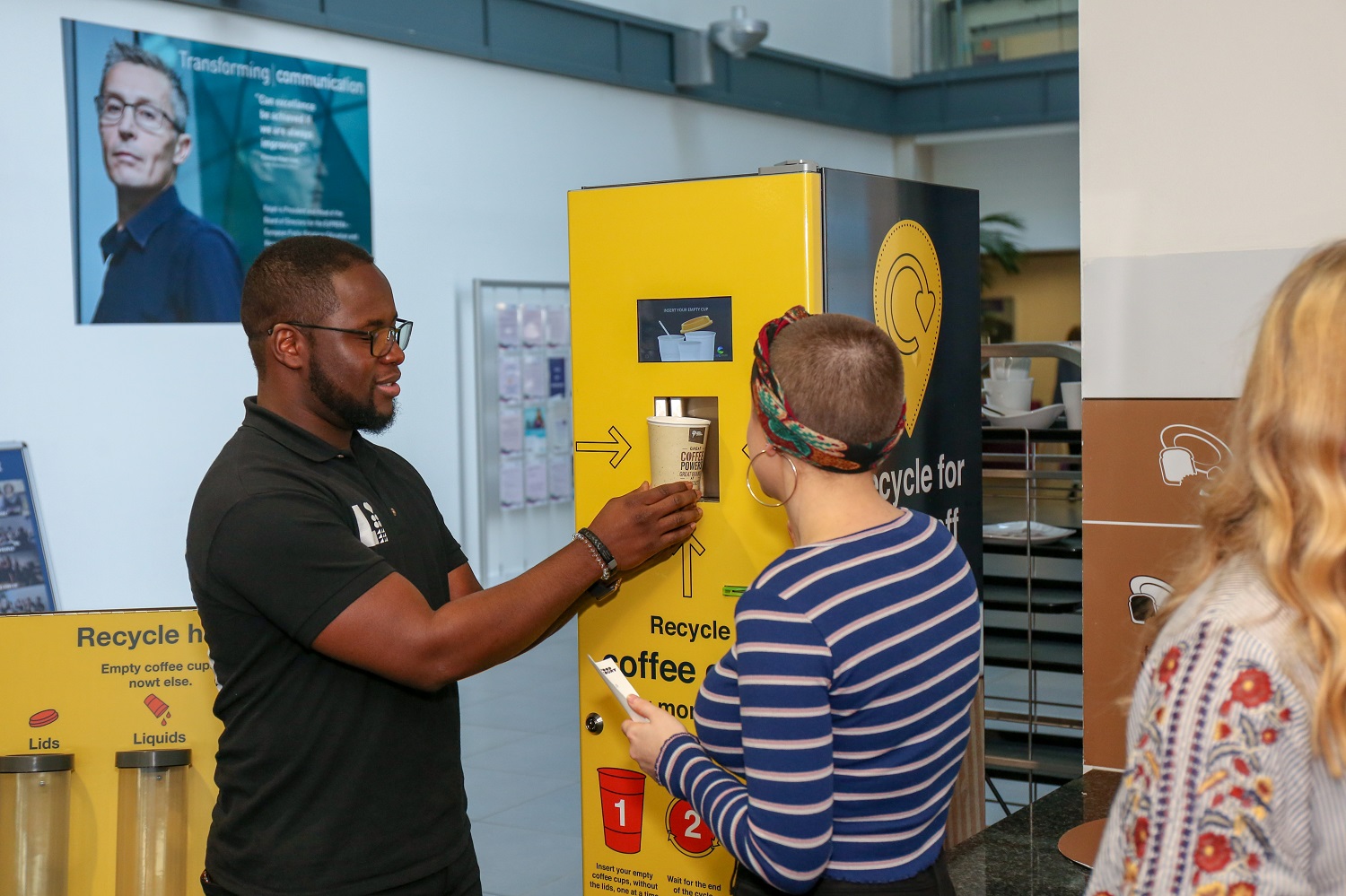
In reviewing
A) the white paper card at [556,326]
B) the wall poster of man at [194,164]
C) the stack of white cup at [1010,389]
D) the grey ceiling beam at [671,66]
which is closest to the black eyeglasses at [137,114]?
the wall poster of man at [194,164]

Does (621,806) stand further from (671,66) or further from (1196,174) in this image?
(671,66)

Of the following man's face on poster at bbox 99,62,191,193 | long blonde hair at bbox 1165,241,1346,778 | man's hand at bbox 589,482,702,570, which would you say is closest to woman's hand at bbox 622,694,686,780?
man's hand at bbox 589,482,702,570

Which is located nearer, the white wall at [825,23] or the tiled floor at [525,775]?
the tiled floor at [525,775]

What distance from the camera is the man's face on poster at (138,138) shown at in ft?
18.5

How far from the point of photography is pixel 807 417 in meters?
1.36

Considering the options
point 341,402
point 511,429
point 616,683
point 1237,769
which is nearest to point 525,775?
point 511,429

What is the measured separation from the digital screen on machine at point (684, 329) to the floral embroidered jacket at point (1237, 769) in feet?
3.89

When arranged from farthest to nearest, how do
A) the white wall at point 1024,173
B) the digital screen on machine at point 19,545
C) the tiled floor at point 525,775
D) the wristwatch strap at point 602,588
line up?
1. the white wall at point 1024,173
2. the digital screen on machine at point 19,545
3. the tiled floor at point 525,775
4. the wristwatch strap at point 602,588

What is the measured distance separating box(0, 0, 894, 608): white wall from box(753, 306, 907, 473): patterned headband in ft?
16.1

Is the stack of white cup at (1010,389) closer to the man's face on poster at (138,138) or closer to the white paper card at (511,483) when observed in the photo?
the man's face on poster at (138,138)

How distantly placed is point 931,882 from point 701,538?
0.80 m

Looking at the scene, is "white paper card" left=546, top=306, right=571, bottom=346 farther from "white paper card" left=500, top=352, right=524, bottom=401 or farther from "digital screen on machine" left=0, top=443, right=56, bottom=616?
"digital screen on machine" left=0, top=443, right=56, bottom=616

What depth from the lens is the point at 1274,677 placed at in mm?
905

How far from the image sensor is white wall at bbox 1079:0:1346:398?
7.13 ft
